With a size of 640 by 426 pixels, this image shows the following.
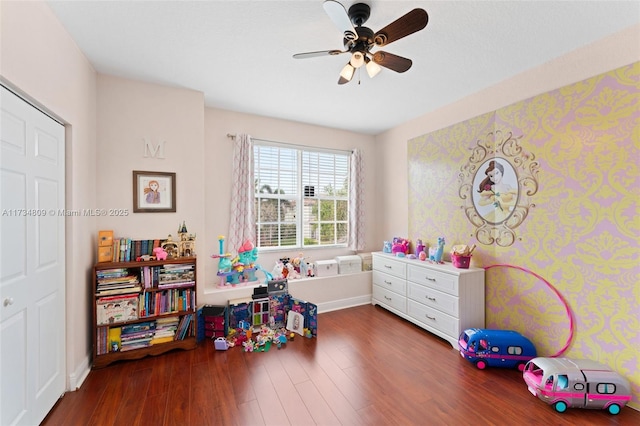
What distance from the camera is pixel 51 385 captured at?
1.81 metres

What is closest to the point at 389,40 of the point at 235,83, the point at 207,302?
the point at 235,83

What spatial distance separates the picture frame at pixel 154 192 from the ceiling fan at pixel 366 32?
1949 millimetres

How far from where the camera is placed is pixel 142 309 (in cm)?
245

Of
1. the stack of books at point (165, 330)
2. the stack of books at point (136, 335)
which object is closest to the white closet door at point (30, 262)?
the stack of books at point (136, 335)

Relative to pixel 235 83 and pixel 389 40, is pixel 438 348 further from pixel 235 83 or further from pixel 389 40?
pixel 235 83

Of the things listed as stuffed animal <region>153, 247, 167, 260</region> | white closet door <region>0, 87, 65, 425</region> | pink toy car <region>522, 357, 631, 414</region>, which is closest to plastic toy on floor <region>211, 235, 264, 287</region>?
stuffed animal <region>153, 247, 167, 260</region>

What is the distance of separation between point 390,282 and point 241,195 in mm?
2366

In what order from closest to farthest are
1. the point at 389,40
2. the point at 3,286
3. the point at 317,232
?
the point at 3,286
the point at 389,40
the point at 317,232

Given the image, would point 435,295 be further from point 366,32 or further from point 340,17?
point 340,17

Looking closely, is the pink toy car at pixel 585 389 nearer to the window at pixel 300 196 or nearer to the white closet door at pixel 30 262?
the window at pixel 300 196

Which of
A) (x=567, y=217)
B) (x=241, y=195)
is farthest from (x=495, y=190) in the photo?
(x=241, y=195)

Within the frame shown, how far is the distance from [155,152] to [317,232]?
95.2 inches

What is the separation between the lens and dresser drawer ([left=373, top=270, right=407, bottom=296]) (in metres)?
3.38

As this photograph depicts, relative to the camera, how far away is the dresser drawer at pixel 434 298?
2.71 m
